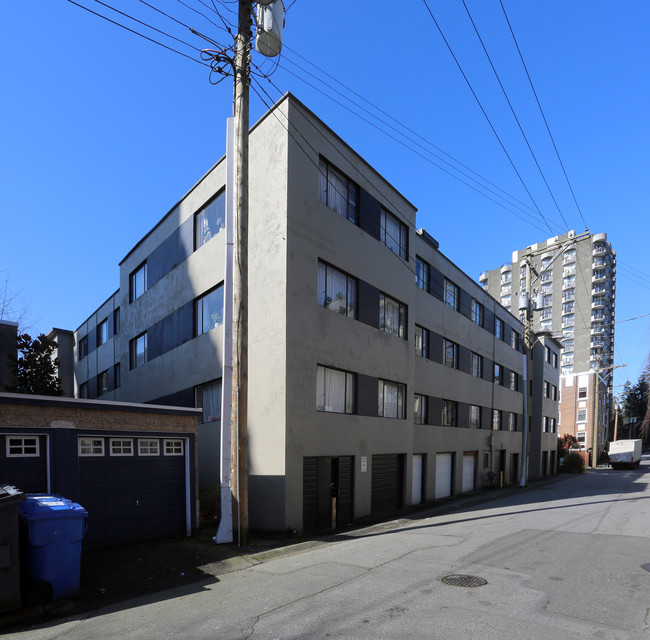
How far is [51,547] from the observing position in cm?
692

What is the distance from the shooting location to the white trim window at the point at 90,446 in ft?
31.4

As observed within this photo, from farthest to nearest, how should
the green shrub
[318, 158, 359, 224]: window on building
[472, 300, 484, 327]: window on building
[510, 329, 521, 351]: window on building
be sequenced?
the green shrub → [510, 329, 521, 351]: window on building → [472, 300, 484, 327]: window on building → [318, 158, 359, 224]: window on building

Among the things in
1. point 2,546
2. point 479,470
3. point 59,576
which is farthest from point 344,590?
point 479,470

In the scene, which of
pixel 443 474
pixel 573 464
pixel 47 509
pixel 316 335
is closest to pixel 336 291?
pixel 316 335

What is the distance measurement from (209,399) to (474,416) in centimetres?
1604

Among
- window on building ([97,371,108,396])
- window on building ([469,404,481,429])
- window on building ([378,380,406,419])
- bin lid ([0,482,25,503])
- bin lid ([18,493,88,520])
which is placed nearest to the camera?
bin lid ([0,482,25,503])

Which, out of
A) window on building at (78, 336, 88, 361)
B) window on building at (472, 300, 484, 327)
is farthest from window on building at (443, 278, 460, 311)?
window on building at (78, 336, 88, 361)

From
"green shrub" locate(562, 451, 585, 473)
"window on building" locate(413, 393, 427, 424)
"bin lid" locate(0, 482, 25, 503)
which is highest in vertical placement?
"bin lid" locate(0, 482, 25, 503)

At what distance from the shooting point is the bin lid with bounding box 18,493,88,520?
272 inches

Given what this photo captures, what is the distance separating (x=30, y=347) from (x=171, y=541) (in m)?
12.6

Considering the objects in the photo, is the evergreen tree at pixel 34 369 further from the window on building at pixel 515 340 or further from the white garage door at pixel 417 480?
the window on building at pixel 515 340

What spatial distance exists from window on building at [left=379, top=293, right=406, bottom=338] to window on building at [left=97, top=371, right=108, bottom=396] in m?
19.4

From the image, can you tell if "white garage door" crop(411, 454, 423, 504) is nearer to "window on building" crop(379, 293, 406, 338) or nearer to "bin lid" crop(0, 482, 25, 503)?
"window on building" crop(379, 293, 406, 338)

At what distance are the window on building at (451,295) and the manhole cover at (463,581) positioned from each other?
56.8ft
